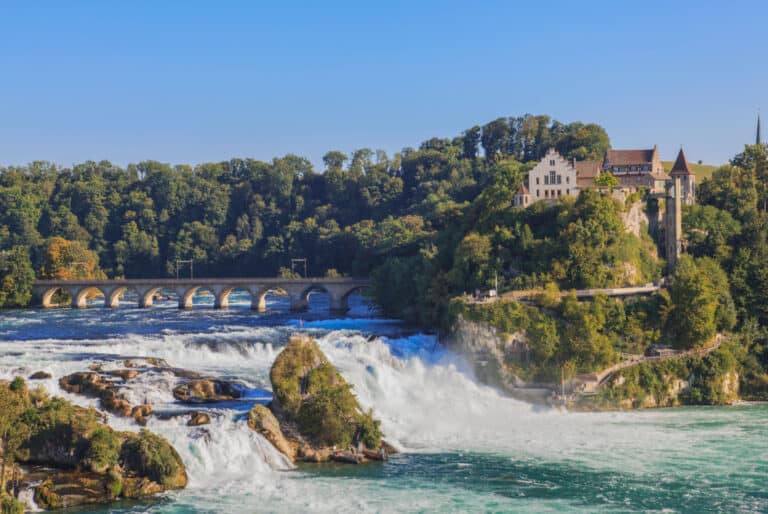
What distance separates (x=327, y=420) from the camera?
4738 cm

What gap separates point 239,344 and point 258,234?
102755 mm

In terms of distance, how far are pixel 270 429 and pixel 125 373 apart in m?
11.8

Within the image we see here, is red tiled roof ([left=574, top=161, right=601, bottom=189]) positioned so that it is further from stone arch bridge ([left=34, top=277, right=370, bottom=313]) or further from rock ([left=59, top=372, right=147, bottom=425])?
rock ([left=59, top=372, right=147, bottom=425])

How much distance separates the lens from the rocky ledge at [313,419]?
46.7 metres

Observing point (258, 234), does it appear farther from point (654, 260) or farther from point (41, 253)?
point (654, 260)

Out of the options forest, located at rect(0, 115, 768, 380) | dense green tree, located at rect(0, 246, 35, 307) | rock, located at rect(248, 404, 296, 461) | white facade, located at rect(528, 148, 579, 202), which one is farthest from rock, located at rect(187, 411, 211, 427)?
dense green tree, located at rect(0, 246, 35, 307)

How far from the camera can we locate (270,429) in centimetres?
4650

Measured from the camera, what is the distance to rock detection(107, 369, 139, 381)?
53.1m

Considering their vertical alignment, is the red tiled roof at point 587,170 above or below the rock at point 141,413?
above

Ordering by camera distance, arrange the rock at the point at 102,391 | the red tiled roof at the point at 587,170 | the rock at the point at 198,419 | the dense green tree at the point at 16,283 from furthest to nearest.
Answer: the dense green tree at the point at 16,283 → the red tiled roof at the point at 587,170 → the rock at the point at 102,391 → the rock at the point at 198,419

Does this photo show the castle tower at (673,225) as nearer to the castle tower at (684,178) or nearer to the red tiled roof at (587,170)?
the castle tower at (684,178)

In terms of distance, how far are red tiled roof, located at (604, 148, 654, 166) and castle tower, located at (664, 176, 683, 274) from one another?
26.9ft

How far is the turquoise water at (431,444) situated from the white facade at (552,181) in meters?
18.7

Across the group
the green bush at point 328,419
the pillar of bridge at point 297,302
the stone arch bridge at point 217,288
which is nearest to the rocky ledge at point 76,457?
the green bush at point 328,419
